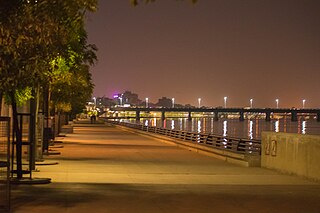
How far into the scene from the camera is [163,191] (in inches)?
683

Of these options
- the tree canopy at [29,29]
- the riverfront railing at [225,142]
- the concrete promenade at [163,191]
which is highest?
the tree canopy at [29,29]

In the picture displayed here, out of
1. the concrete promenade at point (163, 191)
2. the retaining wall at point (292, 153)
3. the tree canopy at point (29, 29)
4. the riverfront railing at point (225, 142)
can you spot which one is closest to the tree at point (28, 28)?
the tree canopy at point (29, 29)

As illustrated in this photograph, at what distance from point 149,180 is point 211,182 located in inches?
71.0

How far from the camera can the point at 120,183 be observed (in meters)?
19.5

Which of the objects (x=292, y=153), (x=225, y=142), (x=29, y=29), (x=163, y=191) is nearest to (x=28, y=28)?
(x=29, y=29)

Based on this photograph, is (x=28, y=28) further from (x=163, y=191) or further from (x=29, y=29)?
(x=163, y=191)

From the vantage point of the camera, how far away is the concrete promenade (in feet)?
47.3

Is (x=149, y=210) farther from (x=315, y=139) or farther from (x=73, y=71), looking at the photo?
(x=73, y=71)

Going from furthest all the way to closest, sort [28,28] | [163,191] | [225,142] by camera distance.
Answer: [225,142]
[163,191]
[28,28]

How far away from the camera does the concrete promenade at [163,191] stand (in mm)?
14414

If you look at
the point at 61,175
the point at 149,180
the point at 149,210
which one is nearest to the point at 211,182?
the point at 149,180

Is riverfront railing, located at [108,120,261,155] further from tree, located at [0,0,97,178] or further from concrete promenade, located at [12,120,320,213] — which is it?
tree, located at [0,0,97,178]

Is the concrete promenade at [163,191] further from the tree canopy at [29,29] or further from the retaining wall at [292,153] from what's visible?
the tree canopy at [29,29]

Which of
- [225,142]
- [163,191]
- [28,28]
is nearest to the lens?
[28,28]
